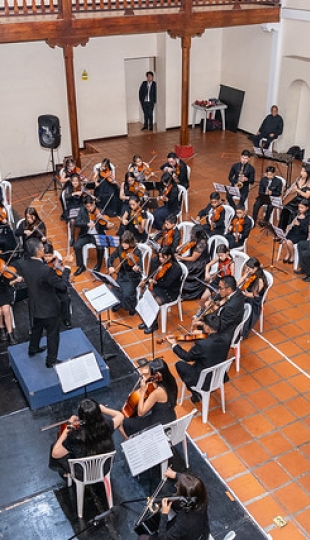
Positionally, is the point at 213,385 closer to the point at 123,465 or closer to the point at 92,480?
the point at 123,465

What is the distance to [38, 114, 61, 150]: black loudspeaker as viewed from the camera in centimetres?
1150

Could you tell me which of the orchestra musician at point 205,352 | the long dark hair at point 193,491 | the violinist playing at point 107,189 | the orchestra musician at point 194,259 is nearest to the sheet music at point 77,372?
the orchestra musician at point 205,352

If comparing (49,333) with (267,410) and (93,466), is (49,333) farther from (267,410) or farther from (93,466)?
(267,410)

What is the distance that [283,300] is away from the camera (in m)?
8.20

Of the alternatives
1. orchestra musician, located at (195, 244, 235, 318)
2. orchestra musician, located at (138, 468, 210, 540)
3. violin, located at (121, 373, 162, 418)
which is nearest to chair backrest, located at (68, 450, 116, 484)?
violin, located at (121, 373, 162, 418)

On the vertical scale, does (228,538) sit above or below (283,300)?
above

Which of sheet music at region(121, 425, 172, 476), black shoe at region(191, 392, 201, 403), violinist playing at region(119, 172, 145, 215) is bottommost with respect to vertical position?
black shoe at region(191, 392, 201, 403)

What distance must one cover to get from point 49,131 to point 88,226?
357 cm

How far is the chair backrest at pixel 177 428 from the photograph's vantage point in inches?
192

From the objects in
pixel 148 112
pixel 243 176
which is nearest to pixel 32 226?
pixel 243 176

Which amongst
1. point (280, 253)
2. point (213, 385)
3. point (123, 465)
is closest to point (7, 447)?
point (123, 465)

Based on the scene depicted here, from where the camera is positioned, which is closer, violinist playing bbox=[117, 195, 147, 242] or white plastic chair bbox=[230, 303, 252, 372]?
white plastic chair bbox=[230, 303, 252, 372]

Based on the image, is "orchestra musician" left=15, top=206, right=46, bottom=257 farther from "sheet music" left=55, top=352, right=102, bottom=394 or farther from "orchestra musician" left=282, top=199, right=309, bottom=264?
"orchestra musician" left=282, top=199, right=309, bottom=264

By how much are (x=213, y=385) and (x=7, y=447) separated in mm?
2214
